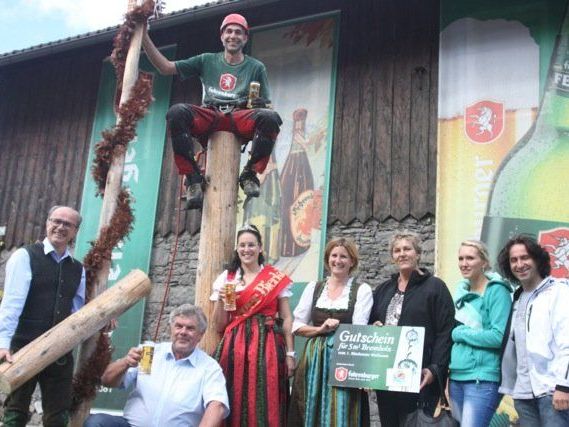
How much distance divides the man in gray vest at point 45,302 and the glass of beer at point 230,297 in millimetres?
875

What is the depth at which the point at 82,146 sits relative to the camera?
10.4 metres

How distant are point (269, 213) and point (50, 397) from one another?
198 inches

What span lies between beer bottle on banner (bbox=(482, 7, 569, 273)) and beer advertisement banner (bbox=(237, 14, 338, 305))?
7.15 feet

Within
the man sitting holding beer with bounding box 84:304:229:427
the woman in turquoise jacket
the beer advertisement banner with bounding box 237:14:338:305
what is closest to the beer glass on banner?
the beer advertisement banner with bounding box 237:14:338:305

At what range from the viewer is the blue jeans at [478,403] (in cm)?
332

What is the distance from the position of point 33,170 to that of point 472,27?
7.70 m

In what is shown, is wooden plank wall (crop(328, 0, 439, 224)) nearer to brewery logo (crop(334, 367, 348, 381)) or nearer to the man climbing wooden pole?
the man climbing wooden pole

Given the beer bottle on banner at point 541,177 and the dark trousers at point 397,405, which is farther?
the beer bottle on banner at point 541,177

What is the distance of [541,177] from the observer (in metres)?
6.76

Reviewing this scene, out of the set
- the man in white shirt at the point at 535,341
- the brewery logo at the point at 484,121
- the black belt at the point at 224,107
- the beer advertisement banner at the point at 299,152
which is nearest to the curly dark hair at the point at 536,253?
the man in white shirt at the point at 535,341

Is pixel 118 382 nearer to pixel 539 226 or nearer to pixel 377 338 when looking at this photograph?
pixel 377 338

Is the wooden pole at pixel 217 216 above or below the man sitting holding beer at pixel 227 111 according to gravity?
below

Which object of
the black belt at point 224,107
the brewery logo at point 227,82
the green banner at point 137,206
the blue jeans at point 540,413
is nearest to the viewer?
the blue jeans at point 540,413

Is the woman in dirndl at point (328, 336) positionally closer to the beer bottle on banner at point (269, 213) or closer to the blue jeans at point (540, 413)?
the blue jeans at point (540, 413)
